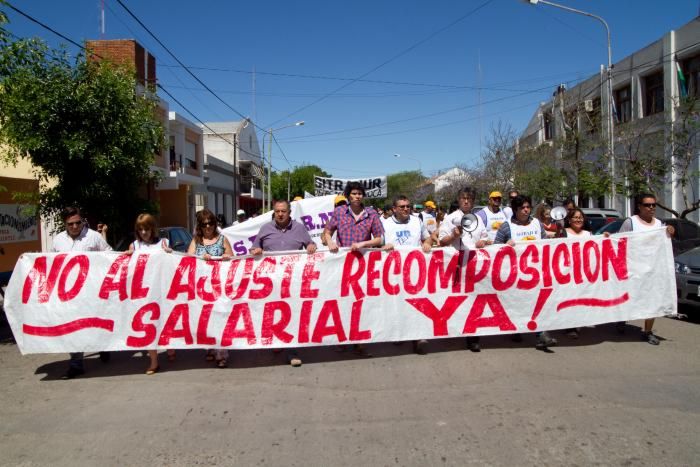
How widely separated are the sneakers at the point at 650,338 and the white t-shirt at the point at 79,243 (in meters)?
6.40

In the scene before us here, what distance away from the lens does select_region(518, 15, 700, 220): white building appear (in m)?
20.0

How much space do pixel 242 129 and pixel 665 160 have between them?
34.5 meters

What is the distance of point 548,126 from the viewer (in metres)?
32.8

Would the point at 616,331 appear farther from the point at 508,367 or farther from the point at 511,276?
the point at 508,367

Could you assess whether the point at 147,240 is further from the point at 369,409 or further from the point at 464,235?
the point at 464,235

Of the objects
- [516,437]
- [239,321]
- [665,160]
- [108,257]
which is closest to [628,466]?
[516,437]

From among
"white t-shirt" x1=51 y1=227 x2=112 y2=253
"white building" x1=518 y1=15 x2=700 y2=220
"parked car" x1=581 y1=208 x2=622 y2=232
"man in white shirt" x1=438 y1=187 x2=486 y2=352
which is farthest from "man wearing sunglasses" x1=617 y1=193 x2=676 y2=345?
"white building" x1=518 y1=15 x2=700 y2=220

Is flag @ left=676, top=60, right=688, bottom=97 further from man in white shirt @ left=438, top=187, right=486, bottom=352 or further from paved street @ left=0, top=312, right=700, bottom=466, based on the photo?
man in white shirt @ left=438, top=187, right=486, bottom=352

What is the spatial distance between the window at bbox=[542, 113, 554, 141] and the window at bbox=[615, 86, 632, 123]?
16.1 feet

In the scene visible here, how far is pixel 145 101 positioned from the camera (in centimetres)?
987

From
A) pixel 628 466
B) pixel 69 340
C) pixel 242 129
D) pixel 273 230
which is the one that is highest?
pixel 242 129

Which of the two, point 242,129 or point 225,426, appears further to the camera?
point 242,129

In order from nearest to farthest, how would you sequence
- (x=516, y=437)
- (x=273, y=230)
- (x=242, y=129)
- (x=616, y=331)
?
(x=516, y=437) < (x=273, y=230) < (x=616, y=331) < (x=242, y=129)

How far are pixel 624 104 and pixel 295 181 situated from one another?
4608cm
